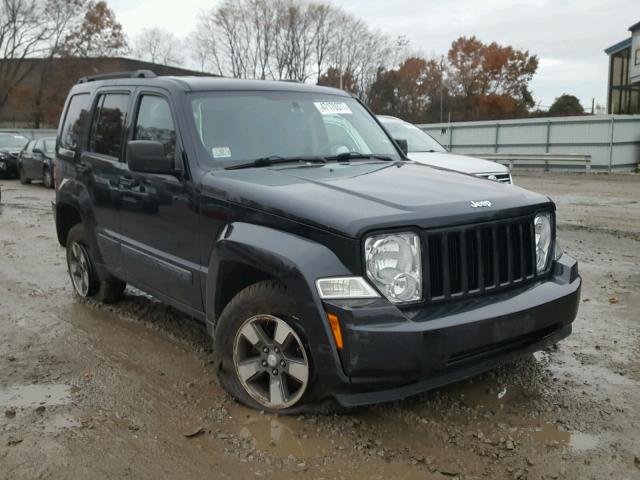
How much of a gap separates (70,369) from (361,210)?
8.13 feet

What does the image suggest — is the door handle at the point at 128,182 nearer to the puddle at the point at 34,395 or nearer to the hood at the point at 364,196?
the hood at the point at 364,196

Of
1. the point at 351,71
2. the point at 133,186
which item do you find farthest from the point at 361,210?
the point at 351,71

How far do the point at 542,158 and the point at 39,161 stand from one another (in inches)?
703

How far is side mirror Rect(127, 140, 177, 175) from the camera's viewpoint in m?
3.83

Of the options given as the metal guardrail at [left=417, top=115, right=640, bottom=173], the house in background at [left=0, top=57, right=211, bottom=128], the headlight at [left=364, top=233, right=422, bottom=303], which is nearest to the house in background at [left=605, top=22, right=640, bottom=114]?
the metal guardrail at [left=417, top=115, right=640, bottom=173]

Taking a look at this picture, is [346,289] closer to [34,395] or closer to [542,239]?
[542,239]

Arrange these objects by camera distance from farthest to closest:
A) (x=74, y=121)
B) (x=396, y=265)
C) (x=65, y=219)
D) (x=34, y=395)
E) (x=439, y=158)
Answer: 1. (x=439, y=158)
2. (x=65, y=219)
3. (x=74, y=121)
4. (x=34, y=395)
5. (x=396, y=265)

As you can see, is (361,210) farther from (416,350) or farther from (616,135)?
(616,135)

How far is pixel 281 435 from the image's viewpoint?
323cm

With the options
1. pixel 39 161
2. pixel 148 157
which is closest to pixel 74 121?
pixel 148 157

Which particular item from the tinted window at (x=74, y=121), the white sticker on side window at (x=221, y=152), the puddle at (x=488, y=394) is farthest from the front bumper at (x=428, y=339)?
the tinted window at (x=74, y=121)

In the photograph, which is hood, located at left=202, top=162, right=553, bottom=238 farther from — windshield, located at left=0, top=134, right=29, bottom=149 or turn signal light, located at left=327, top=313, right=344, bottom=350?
windshield, located at left=0, top=134, right=29, bottom=149

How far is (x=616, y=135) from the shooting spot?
2309cm

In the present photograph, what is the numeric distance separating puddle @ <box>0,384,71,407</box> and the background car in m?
5.39
